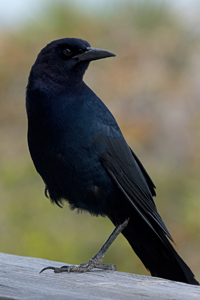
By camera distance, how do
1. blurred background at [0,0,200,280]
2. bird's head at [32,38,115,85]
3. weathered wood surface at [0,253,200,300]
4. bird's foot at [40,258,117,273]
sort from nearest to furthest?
weathered wood surface at [0,253,200,300]
bird's foot at [40,258,117,273]
bird's head at [32,38,115,85]
blurred background at [0,0,200,280]

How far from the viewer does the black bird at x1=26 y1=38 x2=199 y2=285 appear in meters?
2.94

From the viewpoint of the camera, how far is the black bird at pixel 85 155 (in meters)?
2.94

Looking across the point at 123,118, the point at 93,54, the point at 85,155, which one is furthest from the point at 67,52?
the point at 123,118

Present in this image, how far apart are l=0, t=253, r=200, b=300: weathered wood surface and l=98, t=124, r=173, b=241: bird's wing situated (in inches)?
26.9

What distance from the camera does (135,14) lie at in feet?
29.5

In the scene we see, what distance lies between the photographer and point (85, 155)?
2939mm

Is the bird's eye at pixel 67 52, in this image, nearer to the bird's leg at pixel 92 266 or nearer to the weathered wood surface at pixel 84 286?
the bird's leg at pixel 92 266

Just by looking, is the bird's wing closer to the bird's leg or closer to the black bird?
the black bird

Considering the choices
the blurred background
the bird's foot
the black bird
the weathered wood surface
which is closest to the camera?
the weathered wood surface

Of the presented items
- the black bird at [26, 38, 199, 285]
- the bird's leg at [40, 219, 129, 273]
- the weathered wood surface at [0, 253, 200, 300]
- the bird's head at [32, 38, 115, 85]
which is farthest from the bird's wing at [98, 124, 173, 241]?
the weathered wood surface at [0, 253, 200, 300]

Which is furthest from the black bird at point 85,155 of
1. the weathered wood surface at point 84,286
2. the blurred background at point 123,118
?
the blurred background at point 123,118

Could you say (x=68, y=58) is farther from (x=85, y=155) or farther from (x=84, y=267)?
(x=84, y=267)

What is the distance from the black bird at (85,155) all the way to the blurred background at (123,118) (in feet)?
7.93

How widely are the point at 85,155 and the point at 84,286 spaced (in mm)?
935
